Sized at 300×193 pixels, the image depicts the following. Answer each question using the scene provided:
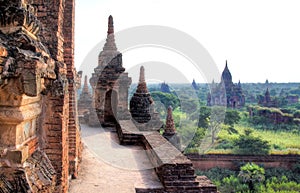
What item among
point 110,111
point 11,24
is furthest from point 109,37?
point 11,24

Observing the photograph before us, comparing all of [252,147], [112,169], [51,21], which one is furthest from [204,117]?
[51,21]

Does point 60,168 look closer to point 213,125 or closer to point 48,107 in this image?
point 48,107

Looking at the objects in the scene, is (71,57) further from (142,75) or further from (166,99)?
(166,99)

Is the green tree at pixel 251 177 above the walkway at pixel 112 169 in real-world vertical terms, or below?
below

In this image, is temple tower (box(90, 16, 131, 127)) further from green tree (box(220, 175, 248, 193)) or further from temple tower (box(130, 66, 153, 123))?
green tree (box(220, 175, 248, 193))

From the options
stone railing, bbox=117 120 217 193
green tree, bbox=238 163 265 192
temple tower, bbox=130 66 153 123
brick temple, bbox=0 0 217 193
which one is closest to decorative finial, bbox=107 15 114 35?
temple tower, bbox=130 66 153 123

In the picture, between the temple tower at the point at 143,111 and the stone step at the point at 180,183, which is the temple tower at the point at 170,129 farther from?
the stone step at the point at 180,183

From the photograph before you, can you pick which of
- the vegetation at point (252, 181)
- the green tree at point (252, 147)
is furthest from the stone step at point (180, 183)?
the green tree at point (252, 147)

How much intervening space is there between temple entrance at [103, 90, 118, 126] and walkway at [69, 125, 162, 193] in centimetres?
292

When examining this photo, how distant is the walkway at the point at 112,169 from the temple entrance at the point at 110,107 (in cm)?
292

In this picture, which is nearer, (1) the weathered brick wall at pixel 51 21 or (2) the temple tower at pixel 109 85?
(1) the weathered brick wall at pixel 51 21

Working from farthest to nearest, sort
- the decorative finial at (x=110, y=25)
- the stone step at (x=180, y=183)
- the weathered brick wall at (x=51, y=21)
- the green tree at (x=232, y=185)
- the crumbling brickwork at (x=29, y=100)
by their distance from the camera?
the green tree at (x=232, y=185), the decorative finial at (x=110, y=25), the stone step at (x=180, y=183), the weathered brick wall at (x=51, y=21), the crumbling brickwork at (x=29, y=100)

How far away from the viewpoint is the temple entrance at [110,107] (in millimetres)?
12234

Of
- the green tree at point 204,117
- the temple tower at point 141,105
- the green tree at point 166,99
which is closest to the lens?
the temple tower at point 141,105
